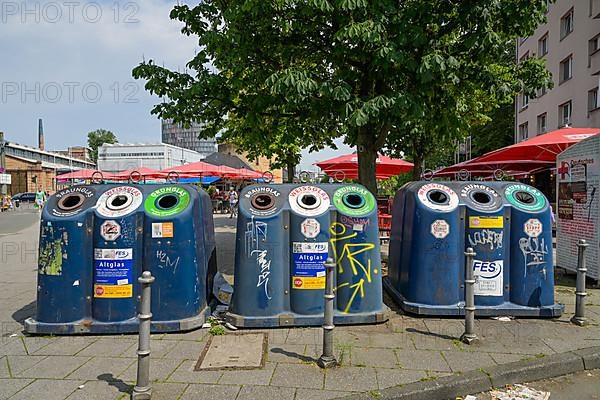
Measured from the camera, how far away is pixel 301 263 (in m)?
4.50

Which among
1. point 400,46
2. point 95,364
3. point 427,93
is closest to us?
point 95,364

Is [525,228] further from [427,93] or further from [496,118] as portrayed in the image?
[496,118]

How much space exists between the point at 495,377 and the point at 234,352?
2188 mm

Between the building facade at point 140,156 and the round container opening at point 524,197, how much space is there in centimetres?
3904

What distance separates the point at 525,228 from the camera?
4785 mm

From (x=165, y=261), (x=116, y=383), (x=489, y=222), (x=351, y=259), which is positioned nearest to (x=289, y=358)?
(x=351, y=259)

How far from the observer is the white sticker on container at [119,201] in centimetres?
434

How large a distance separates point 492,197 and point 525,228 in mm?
477

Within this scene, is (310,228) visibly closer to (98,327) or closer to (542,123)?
(98,327)

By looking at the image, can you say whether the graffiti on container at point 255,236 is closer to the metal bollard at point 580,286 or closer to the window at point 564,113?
the metal bollard at point 580,286

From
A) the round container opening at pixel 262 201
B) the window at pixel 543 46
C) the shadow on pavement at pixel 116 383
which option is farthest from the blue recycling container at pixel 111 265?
the window at pixel 543 46

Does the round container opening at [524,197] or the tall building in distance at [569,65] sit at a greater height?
the tall building in distance at [569,65]

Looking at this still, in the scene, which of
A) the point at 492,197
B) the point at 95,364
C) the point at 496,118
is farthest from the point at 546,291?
the point at 496,118

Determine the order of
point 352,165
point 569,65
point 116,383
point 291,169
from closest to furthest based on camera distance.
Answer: point 116,383
point 352,165
point 291,169
point 569,65
